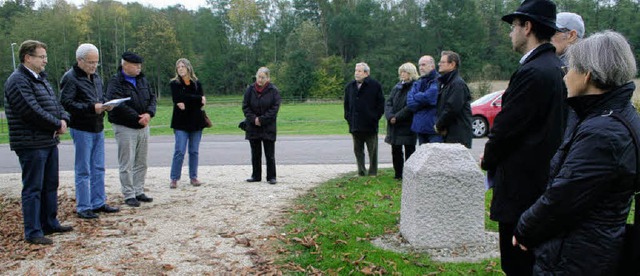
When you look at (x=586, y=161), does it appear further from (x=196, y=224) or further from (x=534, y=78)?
(x=196, y=224)

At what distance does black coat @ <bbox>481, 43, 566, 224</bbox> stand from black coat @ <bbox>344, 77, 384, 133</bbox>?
20.0ft

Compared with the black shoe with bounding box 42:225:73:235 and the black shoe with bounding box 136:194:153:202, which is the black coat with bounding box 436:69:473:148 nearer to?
the black shoe with bounding box 136:194:153:202

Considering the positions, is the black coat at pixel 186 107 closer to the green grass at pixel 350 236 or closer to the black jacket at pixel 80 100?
the black jacket at pixel 80 100

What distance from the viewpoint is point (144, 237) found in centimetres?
590

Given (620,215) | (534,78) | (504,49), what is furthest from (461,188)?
(504,49)

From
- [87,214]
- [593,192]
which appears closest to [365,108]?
[87,214]

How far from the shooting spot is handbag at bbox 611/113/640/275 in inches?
95.2

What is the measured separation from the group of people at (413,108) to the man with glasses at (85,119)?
14.2ft

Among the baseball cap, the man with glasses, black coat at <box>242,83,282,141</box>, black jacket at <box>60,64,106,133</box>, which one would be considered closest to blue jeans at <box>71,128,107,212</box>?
the man with glasses

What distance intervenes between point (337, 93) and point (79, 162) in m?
60.0

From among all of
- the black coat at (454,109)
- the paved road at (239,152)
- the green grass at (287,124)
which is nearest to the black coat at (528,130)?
the black coat at (454,109)

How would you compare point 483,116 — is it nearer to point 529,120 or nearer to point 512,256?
point 512,256

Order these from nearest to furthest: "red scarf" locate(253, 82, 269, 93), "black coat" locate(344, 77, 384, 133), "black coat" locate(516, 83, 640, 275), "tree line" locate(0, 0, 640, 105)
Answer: "black coat" locate(516, 83, 640, 275), "red scarf" locate(253, 82, 269, 93), "black coat" locate(344, 77, 384, 133), "tree line" locate(0, 0, 640, 105)

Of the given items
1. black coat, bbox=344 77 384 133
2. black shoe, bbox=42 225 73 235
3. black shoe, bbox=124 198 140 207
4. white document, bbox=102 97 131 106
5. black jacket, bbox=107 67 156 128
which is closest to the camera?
black shoe, bbox=42 225 73 235
